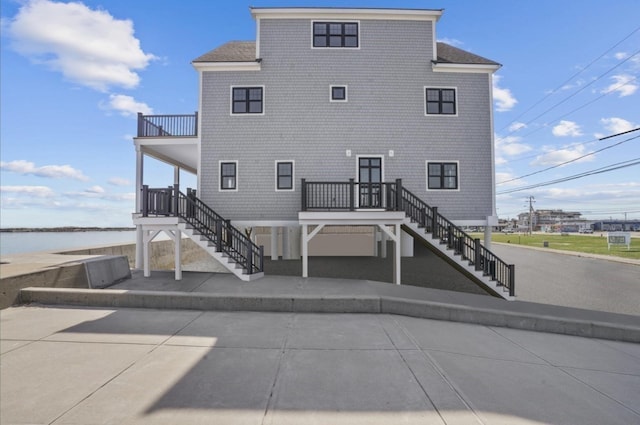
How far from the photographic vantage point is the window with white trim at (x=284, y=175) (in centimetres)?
1278

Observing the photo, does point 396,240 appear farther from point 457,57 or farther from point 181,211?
point 457,57

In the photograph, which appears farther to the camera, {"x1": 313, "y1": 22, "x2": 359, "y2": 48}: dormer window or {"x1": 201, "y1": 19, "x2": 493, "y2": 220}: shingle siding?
{"x1": 313, "y1": 22, "x2": 359, "y2": 48}: dormer window

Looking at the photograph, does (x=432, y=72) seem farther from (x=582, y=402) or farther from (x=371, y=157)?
(x=582, y=402)

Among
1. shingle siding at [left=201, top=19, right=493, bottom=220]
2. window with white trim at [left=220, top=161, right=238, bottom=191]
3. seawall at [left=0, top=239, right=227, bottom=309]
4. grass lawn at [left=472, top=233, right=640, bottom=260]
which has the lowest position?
grass lawn at [left=472, top=233, right=640, bottom=260]

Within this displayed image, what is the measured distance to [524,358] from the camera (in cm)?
541

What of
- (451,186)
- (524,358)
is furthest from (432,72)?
(524,358)

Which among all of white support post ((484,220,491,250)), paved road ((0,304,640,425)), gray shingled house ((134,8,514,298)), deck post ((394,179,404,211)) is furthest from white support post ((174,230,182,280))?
white support post ((484,220,491,250))

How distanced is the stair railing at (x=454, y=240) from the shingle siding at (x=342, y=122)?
3.33 feet

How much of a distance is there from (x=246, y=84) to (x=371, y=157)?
5.77 m

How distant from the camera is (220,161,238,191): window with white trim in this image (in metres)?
12.9

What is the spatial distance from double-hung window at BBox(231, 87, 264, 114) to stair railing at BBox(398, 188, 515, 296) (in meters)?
6.74

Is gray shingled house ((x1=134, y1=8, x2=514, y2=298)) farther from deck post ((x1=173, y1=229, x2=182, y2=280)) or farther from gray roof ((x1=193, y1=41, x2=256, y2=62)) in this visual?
deck post ((x1=173, y1=229, x2=182, y2=280))

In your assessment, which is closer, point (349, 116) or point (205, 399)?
point (205, 399)

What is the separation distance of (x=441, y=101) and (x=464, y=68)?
156 centimetres
